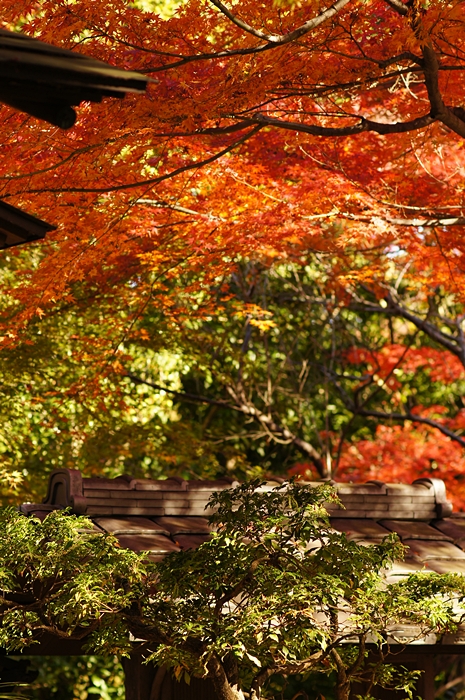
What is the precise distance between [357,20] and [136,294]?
5.83m

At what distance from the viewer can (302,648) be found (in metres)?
4.51

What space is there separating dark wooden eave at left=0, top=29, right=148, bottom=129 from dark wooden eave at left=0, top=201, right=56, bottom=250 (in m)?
0.86

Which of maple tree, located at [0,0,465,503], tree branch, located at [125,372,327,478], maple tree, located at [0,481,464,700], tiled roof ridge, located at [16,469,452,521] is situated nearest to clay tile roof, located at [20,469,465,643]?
tiled roof ridge, located at [16,469,452,521]

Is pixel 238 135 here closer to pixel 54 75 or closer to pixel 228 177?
pixel 228 177

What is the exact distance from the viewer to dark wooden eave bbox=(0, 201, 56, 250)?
4.33 m

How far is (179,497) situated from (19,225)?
3572mm

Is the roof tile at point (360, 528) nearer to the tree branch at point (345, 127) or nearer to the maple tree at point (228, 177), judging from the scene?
the maple tree at point (228, 177)

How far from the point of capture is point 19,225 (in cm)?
436

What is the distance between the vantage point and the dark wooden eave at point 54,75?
3.16 m

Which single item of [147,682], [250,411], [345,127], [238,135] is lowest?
[147,682]

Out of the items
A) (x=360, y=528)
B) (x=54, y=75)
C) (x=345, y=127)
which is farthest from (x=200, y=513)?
(x=54, y=75)

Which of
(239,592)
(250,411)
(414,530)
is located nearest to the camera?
(239,592)

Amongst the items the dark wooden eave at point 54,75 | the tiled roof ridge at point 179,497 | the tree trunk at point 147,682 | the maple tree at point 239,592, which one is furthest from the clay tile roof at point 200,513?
the dark wooden eave at point 54,75

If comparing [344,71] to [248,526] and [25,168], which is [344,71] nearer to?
[25,168]
